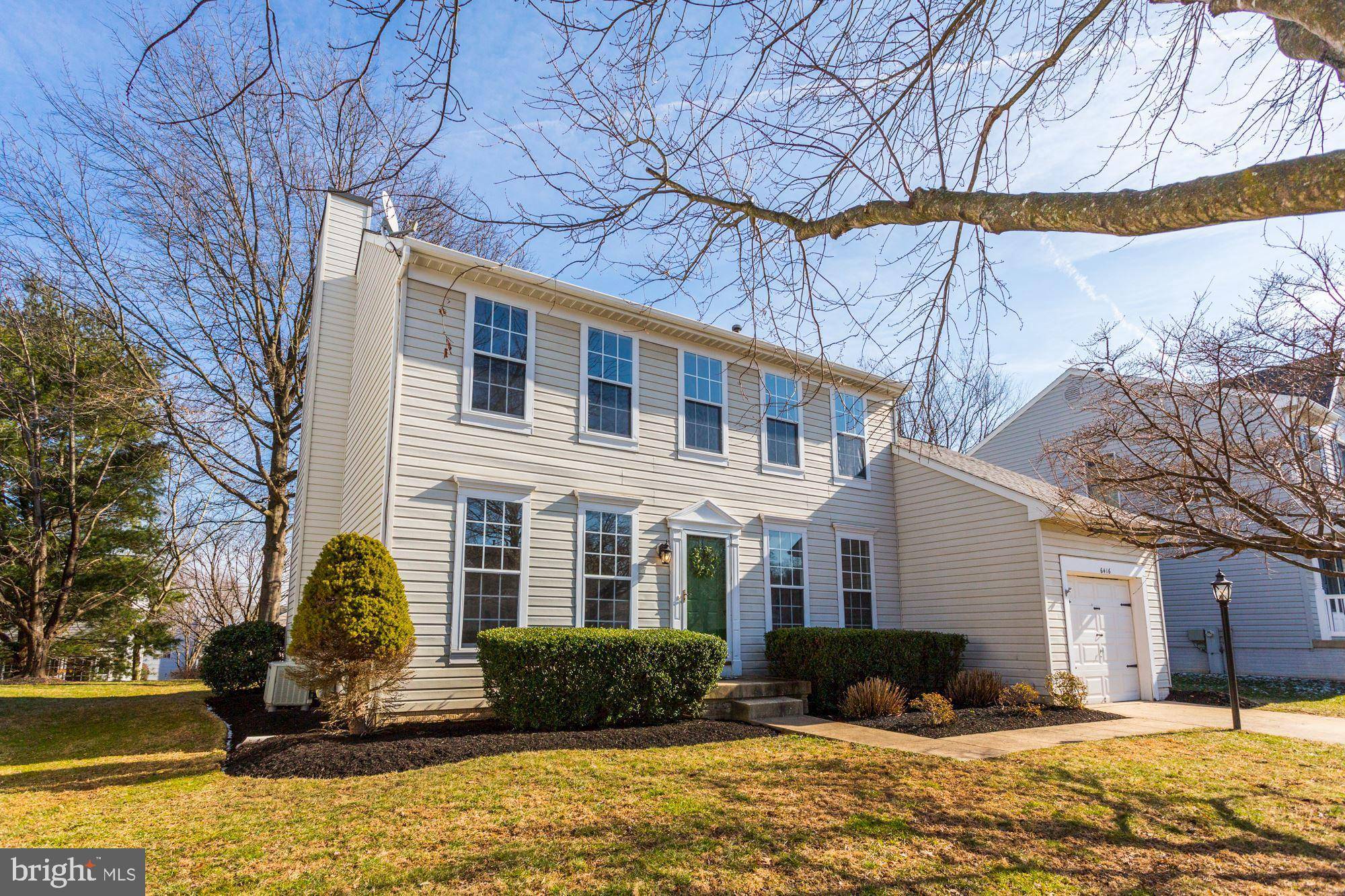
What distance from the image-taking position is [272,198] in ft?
53.6

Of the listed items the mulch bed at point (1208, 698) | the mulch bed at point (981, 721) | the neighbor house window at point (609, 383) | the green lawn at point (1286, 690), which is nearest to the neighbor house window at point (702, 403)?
the neighbor house window at point (609, 383)

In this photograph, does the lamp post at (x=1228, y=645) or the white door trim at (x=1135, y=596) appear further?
the white door trim at (x=1135, y=596)

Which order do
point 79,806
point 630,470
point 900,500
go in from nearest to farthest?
1. point 79,806
2. point 630,470
3. point 900,500

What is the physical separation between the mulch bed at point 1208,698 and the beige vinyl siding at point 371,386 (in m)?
13.2

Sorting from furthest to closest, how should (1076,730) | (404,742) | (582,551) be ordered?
(582,551) → (1076,730) → (404,742)

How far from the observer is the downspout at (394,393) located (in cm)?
855

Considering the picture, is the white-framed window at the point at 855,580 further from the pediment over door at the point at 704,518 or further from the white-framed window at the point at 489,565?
the white-framed window at the point at 489,565

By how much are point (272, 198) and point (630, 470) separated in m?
11.6

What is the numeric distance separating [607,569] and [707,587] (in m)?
→ 1.82

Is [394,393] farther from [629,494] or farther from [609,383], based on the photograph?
[629,494]

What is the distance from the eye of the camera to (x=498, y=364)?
9773 millimetres


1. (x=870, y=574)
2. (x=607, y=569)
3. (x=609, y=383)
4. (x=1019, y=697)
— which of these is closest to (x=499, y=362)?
(x=609, y=383)

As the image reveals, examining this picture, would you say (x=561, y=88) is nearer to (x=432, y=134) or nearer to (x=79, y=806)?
(x=432, y=134)

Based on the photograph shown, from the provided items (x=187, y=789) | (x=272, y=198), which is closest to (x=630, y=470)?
(x=187, y=789)
